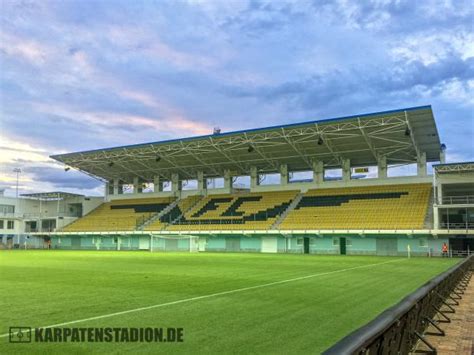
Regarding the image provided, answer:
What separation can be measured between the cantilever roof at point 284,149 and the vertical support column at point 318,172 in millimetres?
775

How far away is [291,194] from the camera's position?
189 ft

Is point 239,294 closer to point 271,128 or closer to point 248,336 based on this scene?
point 248,336

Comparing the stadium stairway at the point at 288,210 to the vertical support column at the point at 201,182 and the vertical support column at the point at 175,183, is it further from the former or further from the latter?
the vertical support column at the point at 175,183

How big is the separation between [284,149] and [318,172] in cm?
620

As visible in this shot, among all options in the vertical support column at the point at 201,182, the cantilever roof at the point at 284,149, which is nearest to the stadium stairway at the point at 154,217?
the vertical support column at the point at 201,182

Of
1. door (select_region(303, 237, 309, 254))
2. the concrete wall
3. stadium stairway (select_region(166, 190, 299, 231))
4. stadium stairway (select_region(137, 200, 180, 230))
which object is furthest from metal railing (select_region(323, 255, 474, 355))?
stadium stairway (select_region(137, 200, 180, 230))

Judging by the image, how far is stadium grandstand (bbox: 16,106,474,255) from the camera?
4400 centimetres

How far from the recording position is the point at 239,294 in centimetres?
1335

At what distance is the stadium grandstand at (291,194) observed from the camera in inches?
1732

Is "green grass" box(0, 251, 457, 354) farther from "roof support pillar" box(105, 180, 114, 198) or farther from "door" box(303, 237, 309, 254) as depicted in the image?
"roof support pillar" box(105, 180, 114, 198)

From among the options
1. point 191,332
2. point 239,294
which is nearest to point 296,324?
point 191,332

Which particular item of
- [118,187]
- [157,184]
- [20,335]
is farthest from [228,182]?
[20,335]

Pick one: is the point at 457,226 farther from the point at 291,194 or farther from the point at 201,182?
the point at 201,182

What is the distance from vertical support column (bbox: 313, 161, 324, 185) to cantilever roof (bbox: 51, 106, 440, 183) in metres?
0.78
